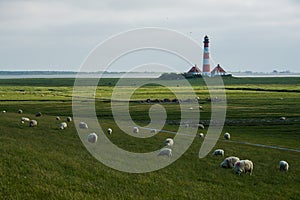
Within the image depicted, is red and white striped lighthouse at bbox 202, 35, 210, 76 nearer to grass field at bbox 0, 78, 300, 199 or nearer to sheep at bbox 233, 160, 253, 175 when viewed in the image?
grass field at bbox 0, 78, 300, 199

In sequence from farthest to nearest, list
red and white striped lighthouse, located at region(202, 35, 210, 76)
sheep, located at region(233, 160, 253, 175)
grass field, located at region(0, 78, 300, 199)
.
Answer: red and white striped lighthouse, located at region(202, 35, 210, 76), sheep, located at region(233, 160, 253, 175), grass field, located at region(0, 78, 300, 199)

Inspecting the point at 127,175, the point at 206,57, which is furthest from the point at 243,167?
the point at 206,57

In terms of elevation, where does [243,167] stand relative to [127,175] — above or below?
below

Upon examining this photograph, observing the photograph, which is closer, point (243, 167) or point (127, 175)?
point (127, 175)

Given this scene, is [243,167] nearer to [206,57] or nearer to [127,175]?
[127,175]

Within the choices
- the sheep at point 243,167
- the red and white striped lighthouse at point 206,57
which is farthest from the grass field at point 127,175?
the red and white striped lighthouse at point 206,57

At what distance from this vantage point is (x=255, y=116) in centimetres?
5712

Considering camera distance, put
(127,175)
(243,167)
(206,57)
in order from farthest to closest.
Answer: (206,57) < (243,167) < (127,175)

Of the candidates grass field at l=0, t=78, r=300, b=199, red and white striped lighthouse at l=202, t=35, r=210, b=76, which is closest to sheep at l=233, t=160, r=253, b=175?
grass field at l=0, t=78, r=300, b=199

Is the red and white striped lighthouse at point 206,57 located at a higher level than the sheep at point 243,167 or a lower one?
lower

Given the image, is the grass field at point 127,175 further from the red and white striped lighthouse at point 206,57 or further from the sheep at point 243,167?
the red and white striped lighthouse at point 206,57

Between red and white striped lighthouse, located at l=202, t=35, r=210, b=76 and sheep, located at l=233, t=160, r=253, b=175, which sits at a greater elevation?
sheep, located at l=233, t=160, r=253, b=175

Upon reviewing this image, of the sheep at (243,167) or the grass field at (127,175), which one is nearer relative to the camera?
the grass field at (127,175)

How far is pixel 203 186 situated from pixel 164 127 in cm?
2637
